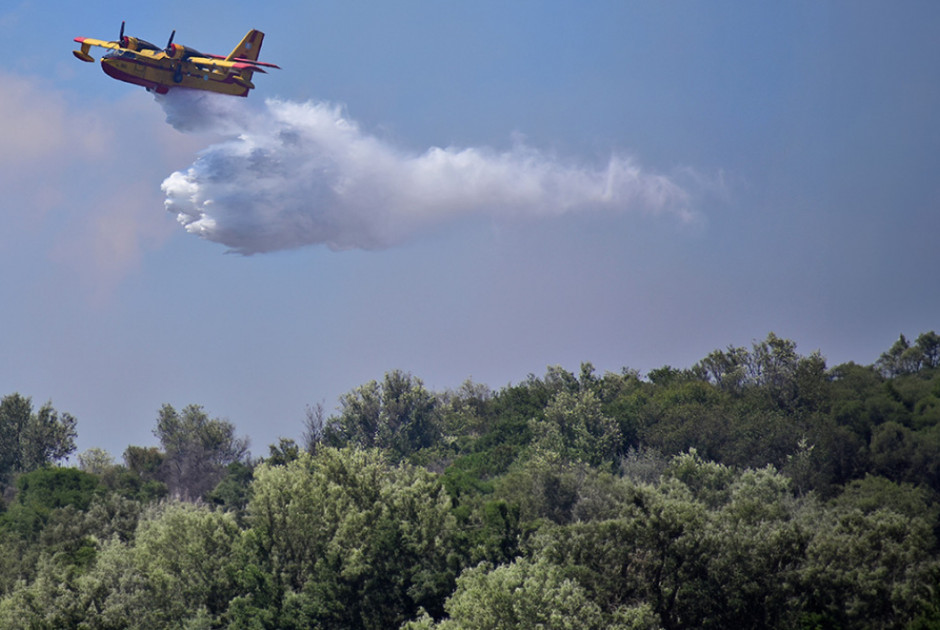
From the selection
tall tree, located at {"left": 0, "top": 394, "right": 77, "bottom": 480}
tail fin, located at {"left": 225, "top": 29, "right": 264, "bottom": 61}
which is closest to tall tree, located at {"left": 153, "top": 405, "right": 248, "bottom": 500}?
tall tree, located at {"left": 0, "top": 394, "right": 77, "bottom": 480}

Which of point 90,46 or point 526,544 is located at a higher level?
point 90,46

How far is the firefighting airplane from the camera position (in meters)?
66.1

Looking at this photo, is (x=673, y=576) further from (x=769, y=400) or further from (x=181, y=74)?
A: (x=769, y=400)

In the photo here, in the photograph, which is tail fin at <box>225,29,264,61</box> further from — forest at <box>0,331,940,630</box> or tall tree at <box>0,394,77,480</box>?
tall tree at <box>0,394,77,480</box>

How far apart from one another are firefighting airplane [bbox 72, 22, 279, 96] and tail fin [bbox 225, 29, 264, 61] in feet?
11.4

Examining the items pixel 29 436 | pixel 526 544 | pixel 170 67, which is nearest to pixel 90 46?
pixel 170 67

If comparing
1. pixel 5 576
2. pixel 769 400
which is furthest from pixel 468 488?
pixel 769 400

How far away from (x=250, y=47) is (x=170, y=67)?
953 cm

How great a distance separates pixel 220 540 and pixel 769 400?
212ft

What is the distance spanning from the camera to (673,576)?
45.9m

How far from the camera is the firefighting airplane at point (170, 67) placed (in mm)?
66062

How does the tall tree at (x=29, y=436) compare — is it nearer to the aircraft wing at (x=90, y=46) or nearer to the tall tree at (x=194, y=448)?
the tall tree at (x=194, y=448)

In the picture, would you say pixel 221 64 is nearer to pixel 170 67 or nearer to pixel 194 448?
pixel 170 67

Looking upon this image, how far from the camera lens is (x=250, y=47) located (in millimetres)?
76375
